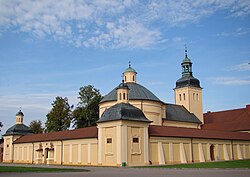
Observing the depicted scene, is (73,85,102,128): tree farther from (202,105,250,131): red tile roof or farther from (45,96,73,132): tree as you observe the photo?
(202,105,250,131): red tile roof

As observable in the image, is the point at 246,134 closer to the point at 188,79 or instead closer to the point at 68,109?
the point at 188,79

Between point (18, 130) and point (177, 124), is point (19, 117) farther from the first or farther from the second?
point (177, 124)

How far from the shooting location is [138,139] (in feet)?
134

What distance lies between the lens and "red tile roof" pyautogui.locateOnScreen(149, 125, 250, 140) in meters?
44.8

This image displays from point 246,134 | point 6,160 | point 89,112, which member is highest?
point 89,112

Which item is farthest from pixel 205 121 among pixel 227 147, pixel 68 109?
pixel 68 109

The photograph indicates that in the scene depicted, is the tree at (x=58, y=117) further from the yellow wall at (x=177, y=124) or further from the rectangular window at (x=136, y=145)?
the rectangular window at (x=136, y=145)

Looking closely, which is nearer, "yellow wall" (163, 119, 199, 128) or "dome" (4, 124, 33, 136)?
"yellow wall" (163, 119, 199, 128)

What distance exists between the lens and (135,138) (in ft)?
134

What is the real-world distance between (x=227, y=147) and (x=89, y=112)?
29999 mm

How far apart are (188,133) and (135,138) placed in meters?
11.6

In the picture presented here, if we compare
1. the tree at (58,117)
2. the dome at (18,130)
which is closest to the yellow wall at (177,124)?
the tree at (58,117)

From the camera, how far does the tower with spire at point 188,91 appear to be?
69.8 metres

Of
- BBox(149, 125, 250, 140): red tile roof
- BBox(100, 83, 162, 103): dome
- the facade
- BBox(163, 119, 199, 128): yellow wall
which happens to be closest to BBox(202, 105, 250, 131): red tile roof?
the facade
